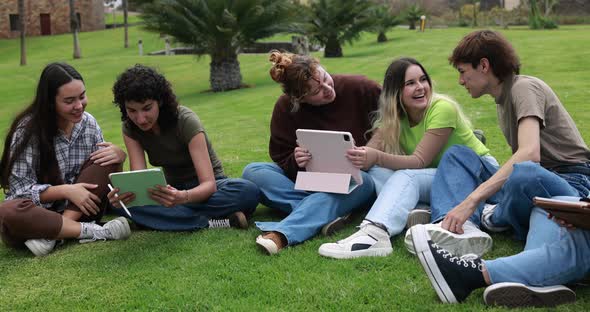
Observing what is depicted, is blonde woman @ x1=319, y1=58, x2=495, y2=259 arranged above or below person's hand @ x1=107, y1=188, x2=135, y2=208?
above

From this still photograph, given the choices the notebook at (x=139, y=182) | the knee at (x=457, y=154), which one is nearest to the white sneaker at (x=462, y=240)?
the knee at (x=457, y=154)

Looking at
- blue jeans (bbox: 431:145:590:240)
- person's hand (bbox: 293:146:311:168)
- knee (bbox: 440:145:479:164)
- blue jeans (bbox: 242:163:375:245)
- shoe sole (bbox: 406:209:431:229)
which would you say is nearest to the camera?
blue jeans (bbox: 431:145:590:240)

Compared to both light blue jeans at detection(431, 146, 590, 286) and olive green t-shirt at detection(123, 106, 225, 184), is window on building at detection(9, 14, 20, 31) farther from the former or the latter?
light blue jeans at detection(431, 146, 590, 286)

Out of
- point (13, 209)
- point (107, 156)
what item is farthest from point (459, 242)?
point (13, 209)

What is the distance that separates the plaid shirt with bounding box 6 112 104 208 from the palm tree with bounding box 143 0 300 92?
12.7 metres

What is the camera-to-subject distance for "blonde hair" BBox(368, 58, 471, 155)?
4320 millimetres

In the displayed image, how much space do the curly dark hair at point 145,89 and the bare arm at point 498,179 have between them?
199 cm

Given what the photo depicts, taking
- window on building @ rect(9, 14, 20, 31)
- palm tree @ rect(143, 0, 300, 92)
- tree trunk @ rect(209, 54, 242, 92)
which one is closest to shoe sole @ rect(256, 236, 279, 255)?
palm tree @ rect(143, 0, 300, 92)

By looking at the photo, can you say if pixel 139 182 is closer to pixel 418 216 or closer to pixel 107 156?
pixel 107 156

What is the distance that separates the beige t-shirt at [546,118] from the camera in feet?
11.7

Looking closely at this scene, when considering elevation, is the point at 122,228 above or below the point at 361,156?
below

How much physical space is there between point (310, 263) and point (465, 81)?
1.34 meters

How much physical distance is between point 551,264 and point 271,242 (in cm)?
160

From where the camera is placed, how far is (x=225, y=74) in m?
18.6
